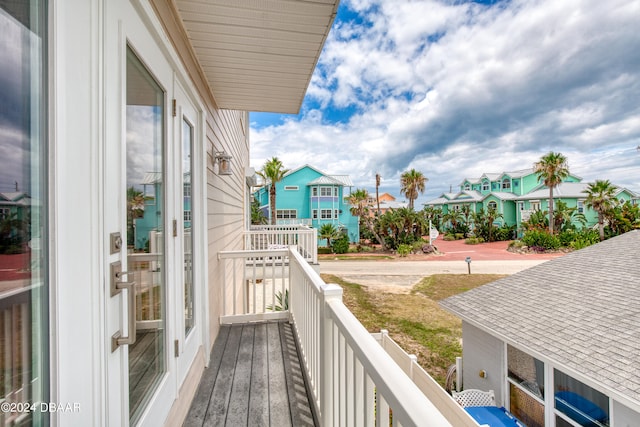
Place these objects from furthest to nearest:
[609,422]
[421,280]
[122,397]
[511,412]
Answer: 1. [421,280]
2. [511,412]
3. [609,422]
4. [122,397]

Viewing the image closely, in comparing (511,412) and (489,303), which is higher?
(489,303)

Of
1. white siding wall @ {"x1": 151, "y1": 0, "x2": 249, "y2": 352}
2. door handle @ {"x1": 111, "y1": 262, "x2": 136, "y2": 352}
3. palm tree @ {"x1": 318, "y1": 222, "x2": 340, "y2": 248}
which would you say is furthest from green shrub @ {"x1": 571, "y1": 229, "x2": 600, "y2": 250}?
door handle @ {"x1": 111, "y1": 262, "x2": 136, "y2": 352}

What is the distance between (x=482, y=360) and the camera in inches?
233

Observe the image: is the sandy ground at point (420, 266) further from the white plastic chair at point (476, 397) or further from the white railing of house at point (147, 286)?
the white railing of house at point (147, 286)

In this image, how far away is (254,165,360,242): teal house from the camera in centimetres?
2294

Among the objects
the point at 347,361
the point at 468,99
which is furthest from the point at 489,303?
the point at 468,99

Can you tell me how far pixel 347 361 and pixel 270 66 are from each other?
94.6 inches

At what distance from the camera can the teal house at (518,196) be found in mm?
23719

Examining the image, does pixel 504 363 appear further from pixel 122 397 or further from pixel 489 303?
pixel 122 397

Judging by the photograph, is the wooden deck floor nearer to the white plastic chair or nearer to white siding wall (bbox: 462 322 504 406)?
the white plastic chair

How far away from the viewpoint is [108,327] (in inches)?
39.4

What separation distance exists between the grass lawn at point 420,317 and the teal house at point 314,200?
10076mm

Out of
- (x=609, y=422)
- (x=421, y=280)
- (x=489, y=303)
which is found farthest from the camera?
(x=421, y=280)

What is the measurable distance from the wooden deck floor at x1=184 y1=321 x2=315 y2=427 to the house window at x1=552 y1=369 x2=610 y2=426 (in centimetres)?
463
